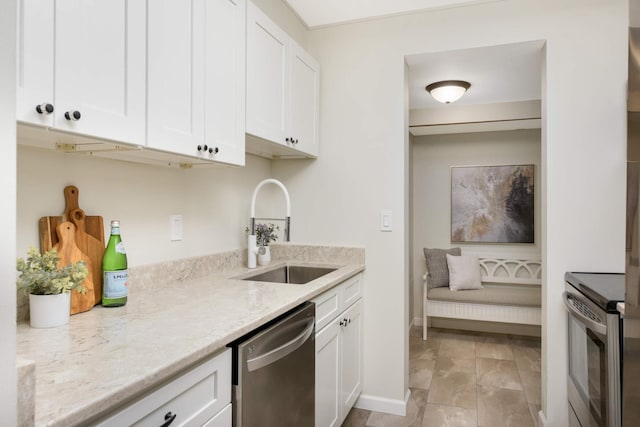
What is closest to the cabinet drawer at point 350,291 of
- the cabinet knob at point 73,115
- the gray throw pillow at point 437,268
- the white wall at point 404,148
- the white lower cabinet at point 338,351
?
the white lower cabinet at point 338,351

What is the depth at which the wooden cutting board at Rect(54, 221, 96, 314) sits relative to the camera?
4.38 feet

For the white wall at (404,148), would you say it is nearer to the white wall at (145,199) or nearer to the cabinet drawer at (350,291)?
the cabinet drawer at (350,291)

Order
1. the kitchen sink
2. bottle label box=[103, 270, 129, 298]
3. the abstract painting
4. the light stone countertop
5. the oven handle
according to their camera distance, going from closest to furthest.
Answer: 1. the light stone countertop
2. bottle label box=[103, 270, 129, 298]
3. the oven handle
4. the kitchen sink
5. the abstract painting

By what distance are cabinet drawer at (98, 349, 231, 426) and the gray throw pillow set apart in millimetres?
3436

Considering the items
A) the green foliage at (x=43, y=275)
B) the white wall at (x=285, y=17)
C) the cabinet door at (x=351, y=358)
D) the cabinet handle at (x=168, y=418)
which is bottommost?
the cabinet door at (x=351, y=358)

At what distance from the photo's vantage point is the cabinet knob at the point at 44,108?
0.96m

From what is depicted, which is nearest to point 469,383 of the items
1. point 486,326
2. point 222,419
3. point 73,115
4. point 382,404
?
point 382,404

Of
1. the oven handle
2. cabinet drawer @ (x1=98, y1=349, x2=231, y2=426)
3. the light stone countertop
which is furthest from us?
the oven handle

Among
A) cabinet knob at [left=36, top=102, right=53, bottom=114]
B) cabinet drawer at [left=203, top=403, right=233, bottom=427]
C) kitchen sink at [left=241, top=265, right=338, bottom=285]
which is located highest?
cabinet knob at [left=36, top=102, right=53, bottom=114]

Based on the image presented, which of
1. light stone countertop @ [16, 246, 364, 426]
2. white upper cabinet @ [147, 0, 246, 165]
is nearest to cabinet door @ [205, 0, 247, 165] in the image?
white upper cabinet @ [147, 0, 246, 165]

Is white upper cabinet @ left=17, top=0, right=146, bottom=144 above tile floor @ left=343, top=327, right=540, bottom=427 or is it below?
above

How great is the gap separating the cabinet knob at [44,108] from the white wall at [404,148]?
6.11 ft

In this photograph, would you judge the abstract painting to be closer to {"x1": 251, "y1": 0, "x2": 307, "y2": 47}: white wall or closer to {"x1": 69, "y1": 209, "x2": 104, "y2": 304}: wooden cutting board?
{"x1": 251, "y1": 0, "x2": 307, "y2": 47}: white wall

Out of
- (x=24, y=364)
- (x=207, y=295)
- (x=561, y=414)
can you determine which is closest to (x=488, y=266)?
(x=561, y=414)
